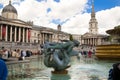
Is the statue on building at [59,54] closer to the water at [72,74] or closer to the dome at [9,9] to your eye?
the water at [72,74]

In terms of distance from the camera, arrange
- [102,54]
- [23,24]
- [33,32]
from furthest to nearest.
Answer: [33,32] < [23,24] < [102,54]

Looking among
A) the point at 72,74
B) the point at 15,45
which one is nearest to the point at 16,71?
the point at 72,74

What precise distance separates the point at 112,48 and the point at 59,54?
11.0 metres

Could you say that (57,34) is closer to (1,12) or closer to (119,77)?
(1,12)

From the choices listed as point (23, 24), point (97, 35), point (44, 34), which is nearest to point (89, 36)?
point (97, 35)

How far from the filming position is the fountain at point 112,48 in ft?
78.5

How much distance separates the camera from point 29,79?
11734 mm

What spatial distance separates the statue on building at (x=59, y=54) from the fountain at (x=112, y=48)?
10037mm

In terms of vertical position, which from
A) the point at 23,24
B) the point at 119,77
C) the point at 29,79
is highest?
the point at 23,24

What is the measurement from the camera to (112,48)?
24438mm

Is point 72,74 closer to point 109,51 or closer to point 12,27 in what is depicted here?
point 109,51

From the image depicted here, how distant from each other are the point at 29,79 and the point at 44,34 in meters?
95.9

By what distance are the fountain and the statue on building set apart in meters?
10.0

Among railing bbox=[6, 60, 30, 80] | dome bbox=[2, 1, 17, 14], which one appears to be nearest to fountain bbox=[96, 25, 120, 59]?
railing bbox=[6, 60, 30, 80]
